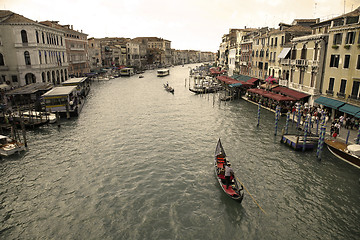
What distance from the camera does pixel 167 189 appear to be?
656 inches

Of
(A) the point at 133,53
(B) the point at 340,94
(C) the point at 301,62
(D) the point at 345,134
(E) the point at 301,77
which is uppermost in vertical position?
(A) the point at 133,53

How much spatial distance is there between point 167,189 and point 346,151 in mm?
14200

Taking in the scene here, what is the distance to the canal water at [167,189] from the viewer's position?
13.1 metres

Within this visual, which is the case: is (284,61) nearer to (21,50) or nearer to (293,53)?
(293,53)

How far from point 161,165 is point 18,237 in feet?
34.1

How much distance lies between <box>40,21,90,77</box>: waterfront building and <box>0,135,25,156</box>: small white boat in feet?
158

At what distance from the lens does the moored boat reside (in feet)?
58.0

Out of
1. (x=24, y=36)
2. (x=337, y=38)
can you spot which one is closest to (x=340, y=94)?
(x=337, y=38)

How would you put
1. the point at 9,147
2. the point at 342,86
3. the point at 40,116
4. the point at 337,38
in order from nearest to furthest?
the point at 9,147, the point at 342,86, the point at 337,38, the point at 40,116

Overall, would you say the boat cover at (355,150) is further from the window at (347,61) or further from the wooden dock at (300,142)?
the window at (347,61)

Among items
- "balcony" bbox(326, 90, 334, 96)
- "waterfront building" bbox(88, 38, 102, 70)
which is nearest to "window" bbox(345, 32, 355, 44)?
"balcony" bbox(326, 90, 334, 96)

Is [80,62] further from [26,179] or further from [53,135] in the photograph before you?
[26,179]

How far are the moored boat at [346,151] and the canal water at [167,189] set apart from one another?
564mm

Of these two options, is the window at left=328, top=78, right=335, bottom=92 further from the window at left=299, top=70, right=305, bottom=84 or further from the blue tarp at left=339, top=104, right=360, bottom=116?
the window at left=299, top=70, right=305, bottom=84
